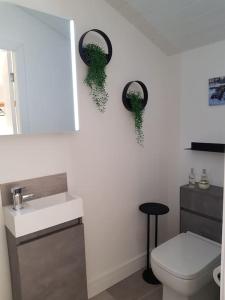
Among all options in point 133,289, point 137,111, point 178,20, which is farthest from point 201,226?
point 178,20

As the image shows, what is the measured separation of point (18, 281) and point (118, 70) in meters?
1.61

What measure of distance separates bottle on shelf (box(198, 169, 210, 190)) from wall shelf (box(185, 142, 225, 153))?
0.67 ft

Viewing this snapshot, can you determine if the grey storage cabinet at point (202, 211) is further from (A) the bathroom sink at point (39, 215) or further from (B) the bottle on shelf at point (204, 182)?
(A) the bathroom sink at point (39, 215)

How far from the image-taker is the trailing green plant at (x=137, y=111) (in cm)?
191

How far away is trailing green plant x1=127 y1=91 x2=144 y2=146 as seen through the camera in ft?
6.26

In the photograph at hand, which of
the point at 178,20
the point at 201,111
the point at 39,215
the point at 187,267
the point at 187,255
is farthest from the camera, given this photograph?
the point at 201,111

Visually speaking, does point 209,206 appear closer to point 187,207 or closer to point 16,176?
point 187,207

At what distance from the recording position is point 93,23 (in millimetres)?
1681

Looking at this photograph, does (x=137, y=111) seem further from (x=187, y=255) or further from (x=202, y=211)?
(x=187, y=255)

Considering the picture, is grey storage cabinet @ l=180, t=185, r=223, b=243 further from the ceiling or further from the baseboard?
the ceiling

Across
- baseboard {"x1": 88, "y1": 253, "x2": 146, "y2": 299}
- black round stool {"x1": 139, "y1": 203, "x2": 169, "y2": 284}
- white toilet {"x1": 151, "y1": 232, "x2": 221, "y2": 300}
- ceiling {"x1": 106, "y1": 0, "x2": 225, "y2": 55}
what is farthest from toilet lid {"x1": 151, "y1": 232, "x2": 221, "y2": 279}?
ceiling {"x1": 106, "y1": 0, "x2": 225, "y2": 55}

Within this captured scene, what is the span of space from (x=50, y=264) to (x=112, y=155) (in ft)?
2.98

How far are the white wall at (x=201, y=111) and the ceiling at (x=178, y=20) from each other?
4.5 inches

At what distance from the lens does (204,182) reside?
199cm
